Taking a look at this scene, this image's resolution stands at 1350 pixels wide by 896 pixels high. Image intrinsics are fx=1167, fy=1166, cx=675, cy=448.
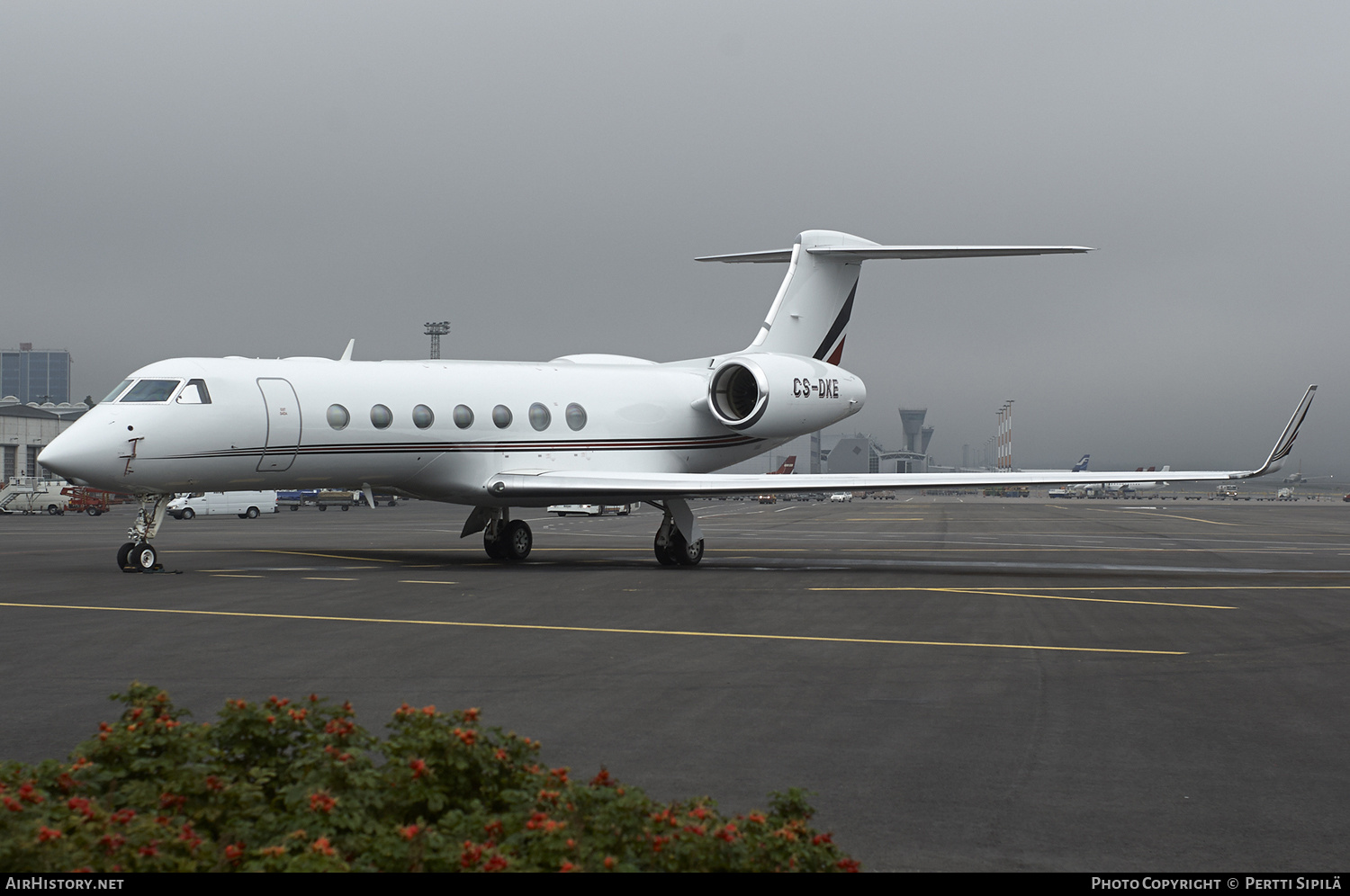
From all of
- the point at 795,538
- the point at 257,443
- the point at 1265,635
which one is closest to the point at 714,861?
the point at 1265,635

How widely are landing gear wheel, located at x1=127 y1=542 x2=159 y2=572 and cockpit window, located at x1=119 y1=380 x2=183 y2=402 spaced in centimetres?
230

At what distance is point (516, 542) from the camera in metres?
21.8

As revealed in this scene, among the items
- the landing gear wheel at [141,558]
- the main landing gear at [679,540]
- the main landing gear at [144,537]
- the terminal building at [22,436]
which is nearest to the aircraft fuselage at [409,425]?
the main landing gear at [144,537]

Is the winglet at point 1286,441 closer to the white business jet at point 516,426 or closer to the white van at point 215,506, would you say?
the white business jet at point 516,426

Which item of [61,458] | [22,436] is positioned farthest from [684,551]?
[22,436]

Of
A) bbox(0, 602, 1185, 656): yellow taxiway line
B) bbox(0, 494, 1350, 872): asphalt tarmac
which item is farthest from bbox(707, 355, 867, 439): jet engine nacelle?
bbox(0, 602, 1185, 656): yellow taxiway line

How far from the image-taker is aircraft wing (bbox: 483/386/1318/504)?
18.2m

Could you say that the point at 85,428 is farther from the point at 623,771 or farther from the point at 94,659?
the point at 623,771

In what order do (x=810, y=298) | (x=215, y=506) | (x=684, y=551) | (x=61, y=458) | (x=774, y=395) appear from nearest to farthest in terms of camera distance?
(x=61, y=458) < (x=684, y=551) < (x=774, y=395) < (x=810, y=298) < (x=215, y=506)

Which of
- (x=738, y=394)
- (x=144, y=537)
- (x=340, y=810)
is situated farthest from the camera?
(x=738, y=394)

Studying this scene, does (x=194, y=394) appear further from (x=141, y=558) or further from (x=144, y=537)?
(x=141, y=558)

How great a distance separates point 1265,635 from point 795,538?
1981 cm

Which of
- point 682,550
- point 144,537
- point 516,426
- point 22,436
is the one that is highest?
point 516,426

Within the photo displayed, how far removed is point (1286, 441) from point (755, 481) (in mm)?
9161
